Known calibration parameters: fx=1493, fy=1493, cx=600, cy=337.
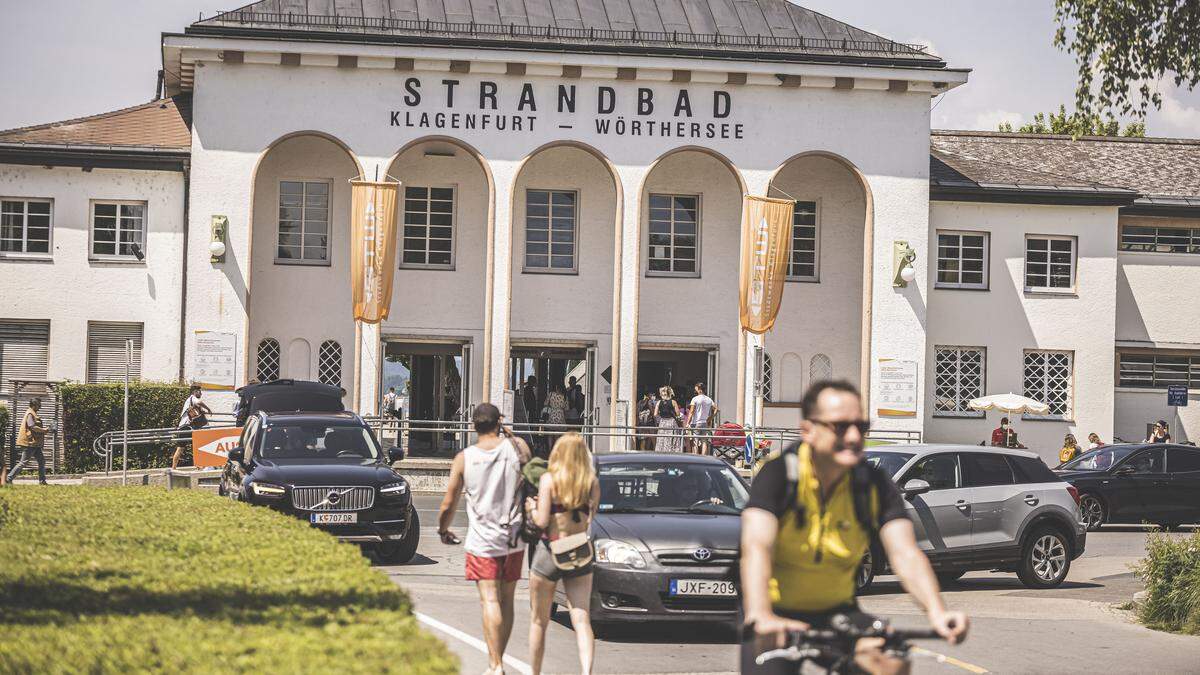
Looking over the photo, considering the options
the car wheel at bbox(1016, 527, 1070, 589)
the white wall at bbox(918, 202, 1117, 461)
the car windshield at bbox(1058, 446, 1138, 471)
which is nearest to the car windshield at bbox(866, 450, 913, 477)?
the car wheel at bbox(1016, 527, 1070, 589)

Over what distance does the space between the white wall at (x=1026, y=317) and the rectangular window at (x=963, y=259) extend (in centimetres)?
19

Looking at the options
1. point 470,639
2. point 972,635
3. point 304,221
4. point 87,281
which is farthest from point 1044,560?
point 87,281

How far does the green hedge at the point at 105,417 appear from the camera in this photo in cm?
2920

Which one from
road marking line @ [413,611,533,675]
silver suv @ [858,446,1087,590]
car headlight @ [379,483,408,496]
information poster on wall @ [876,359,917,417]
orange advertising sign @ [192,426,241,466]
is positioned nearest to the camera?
road marking line @ [413,611,533,675]

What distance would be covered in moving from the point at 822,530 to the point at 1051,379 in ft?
101

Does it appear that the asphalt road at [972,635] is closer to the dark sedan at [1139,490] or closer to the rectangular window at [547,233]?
the dark sedan at [1139,490]

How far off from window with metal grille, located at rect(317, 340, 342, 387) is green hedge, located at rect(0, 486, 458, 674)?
2193 cm

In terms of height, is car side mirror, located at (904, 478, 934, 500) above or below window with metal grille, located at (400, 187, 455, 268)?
below

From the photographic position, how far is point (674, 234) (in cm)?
3469

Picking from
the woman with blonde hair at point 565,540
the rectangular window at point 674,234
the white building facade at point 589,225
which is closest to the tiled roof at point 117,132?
the white building facade at point 589,225

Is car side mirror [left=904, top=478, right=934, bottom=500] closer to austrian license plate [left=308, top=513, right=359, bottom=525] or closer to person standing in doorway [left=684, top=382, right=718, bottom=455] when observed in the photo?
austrian license plate [left=308, top=513, right=359, bottom=525]

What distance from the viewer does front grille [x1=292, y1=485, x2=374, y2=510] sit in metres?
16.6

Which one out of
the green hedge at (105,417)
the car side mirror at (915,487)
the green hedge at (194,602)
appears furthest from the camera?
the green hedge at (105,417)

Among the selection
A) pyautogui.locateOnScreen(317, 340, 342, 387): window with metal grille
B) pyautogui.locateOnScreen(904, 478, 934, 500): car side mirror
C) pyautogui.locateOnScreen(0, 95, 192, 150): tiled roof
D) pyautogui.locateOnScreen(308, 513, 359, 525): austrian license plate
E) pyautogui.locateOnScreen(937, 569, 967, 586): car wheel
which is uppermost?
pyautogui.locateOnScreen(0, 95, 192, 150): tiled roof
